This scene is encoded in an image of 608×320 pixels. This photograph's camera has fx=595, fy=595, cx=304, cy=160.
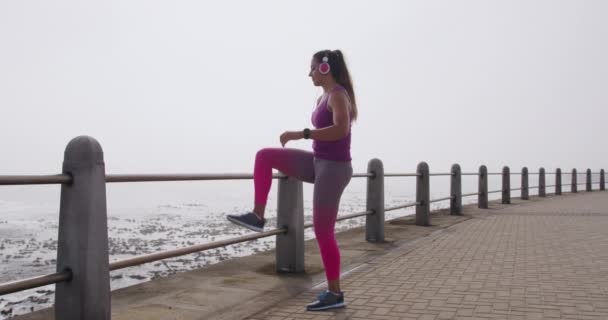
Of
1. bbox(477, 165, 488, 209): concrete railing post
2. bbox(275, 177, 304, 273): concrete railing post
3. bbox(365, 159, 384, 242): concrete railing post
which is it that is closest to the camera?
bbox(275, 177, 304, 273): concrete railing post

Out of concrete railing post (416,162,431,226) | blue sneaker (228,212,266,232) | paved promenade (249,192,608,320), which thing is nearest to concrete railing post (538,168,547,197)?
concrete railing post (416,162,431,226)

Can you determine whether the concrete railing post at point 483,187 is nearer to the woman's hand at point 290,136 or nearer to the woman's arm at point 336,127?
the woman's arm at point 336,127

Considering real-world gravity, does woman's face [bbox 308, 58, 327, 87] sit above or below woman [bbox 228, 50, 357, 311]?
above

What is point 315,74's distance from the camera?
4.01m

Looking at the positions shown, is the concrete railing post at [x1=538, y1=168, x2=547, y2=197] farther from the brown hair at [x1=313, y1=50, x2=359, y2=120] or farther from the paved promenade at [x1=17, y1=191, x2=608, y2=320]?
the brown hair at [x1=313, y1=50, x2=359, y2=120]

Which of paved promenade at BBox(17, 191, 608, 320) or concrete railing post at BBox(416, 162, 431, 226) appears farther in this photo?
concrete railing post at BBox(416, 162, 431, 226)

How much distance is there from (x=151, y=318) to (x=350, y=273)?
7.63 ft

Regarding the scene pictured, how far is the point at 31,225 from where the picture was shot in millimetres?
21312

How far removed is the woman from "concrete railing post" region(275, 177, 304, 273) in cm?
129

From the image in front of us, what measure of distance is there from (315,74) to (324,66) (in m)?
0.09

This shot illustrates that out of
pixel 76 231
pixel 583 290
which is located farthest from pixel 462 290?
pixel 76 231

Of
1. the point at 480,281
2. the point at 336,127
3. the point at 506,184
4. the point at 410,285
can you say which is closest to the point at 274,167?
the point at 336,127

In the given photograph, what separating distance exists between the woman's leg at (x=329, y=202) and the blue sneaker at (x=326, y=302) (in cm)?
5

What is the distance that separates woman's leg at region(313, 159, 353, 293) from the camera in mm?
4020
